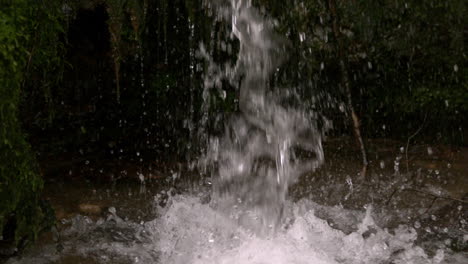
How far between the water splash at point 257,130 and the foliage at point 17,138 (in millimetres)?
1335

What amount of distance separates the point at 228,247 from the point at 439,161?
1.91 meters

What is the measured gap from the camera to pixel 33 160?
2668 mm

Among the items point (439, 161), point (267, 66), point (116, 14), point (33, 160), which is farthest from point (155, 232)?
point (439, 161)

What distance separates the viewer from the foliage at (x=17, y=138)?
249 cm

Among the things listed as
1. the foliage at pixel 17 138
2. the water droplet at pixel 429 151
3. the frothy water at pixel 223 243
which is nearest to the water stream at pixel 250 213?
the frothy water at pixel 223 243

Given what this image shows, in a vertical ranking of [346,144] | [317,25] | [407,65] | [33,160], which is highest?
[317,25]

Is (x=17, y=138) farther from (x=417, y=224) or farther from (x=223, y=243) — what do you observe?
(x=417, y=224)

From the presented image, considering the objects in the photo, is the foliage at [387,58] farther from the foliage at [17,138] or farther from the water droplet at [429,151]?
the foliage at [17,138]

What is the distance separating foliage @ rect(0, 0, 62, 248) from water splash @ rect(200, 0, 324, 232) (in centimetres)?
133

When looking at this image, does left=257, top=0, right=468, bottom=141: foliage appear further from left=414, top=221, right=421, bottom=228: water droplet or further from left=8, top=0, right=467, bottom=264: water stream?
left=414, top=221, right=421, bottom=228: water droplet

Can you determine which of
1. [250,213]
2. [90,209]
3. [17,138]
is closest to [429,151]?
[250,213]

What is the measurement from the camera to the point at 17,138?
256cm

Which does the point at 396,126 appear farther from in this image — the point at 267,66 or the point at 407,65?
the point at 267,66

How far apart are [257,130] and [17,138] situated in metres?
2.24
